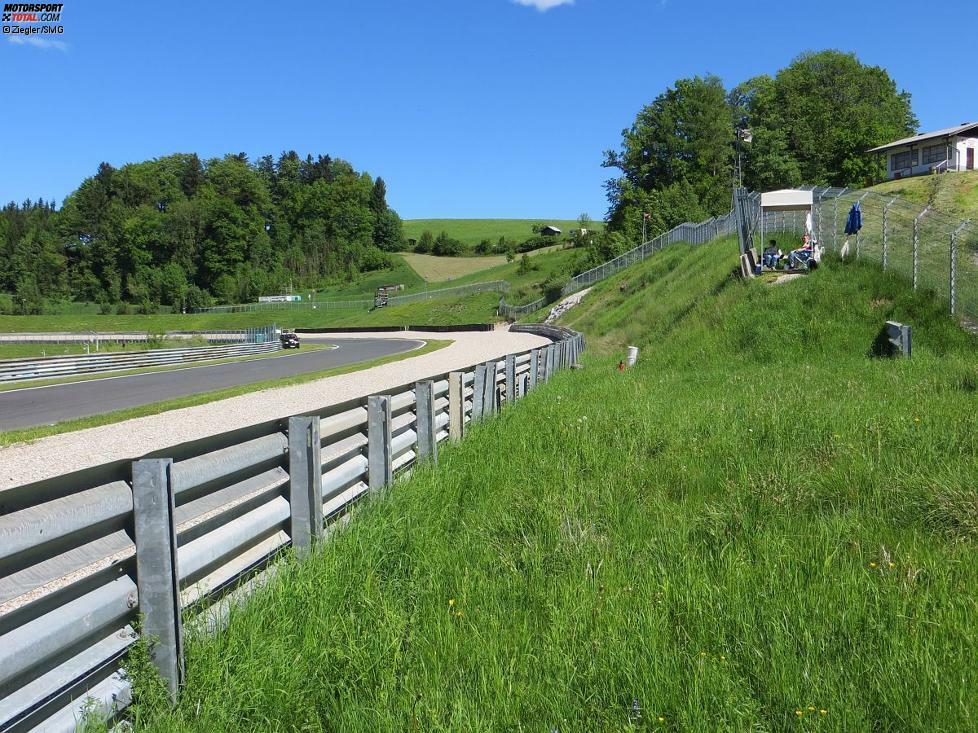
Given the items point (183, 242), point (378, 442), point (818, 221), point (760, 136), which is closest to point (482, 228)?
point (183, 242)

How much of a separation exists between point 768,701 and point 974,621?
1.26 metres

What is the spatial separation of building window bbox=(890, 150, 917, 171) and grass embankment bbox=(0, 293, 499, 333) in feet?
132

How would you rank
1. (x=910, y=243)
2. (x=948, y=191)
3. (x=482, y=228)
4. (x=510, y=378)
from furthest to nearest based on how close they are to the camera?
(x=482, y=228), (x=948, y=191), (x=910, y=243), (x=510, y=378)

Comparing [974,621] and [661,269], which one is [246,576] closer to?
[974,621]

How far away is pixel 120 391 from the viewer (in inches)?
870

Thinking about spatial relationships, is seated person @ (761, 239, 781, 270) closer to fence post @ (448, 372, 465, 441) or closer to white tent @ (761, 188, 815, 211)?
white tent @ (761, 188, 815, 211)

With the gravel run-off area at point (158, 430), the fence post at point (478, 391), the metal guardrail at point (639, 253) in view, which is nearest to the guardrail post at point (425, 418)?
the gravel run-off area at point (158, 430)

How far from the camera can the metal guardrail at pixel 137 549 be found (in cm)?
254

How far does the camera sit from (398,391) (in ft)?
24.1

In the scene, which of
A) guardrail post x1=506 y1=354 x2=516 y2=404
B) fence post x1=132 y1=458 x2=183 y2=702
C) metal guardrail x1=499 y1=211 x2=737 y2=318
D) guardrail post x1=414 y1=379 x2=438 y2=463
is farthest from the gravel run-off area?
metal guardrail x1=499 y1=211 x2=737 y2=318

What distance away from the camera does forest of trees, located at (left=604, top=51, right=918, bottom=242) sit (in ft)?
281

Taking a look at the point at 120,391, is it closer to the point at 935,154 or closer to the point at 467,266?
the point at 935,154

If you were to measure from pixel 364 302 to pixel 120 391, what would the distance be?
280 ft

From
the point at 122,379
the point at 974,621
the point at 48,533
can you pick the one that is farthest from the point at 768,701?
the point at 122,379
